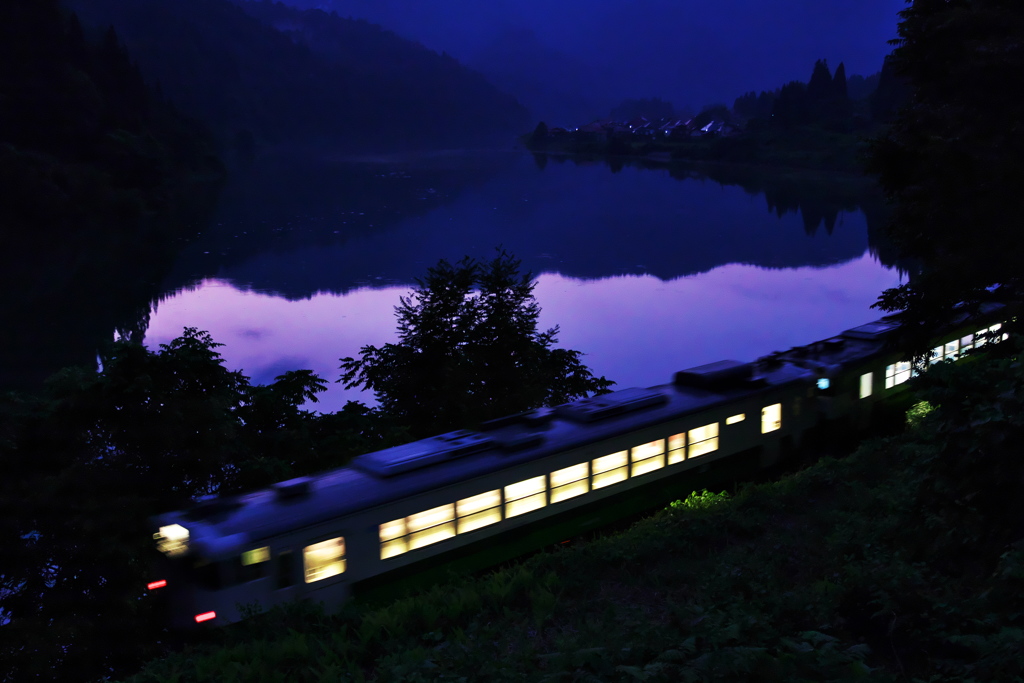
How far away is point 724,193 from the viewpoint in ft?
325

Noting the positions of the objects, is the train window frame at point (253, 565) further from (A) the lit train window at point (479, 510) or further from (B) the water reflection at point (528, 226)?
(B) the water reflection at point (528, 226)

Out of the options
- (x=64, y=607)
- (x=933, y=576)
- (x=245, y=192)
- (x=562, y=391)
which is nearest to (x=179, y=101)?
(x=245, y=192)

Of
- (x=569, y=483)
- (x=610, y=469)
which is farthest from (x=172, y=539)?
(x=610, y=469)

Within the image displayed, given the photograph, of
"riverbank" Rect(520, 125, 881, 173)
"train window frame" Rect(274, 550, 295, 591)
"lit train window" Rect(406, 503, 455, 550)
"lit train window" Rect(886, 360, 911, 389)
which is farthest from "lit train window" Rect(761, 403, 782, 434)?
"riverbank" Rect(520, 125, 881, 173)

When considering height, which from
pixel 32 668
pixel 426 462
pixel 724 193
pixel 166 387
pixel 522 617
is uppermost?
pixel 724 193

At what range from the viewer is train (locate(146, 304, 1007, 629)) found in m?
11.5

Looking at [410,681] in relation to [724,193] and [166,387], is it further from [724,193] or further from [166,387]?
[724,193]

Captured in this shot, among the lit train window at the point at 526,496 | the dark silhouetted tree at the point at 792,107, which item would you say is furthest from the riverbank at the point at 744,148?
the lit train window at the point at 526,496

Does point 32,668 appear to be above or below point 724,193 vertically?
below

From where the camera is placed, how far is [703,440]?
1670 cm

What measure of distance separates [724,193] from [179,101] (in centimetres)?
9029

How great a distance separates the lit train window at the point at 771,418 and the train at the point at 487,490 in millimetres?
32

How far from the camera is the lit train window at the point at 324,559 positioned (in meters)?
11.8

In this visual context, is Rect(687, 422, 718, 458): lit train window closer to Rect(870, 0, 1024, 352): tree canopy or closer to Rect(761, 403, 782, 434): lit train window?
Rect(761, 403, 782, 434): lit train window
